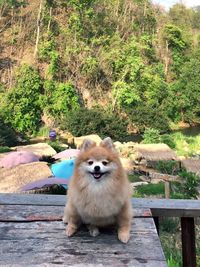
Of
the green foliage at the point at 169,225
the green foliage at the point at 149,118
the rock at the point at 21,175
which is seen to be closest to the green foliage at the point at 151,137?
the green foliage at the point at 149,118

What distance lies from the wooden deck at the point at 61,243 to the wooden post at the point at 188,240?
28 centimetres

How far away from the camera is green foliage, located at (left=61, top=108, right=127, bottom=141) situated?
77.4ft

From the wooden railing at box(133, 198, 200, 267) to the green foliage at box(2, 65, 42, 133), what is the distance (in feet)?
74.4

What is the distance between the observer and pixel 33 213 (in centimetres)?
211

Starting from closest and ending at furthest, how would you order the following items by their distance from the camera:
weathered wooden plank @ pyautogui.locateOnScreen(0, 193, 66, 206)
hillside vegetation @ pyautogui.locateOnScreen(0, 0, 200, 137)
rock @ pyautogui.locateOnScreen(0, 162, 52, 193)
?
weathered wooden plank @ pyautogui.locateOnScreen(0, 193, 66, 206) < rock @ pyautogui.locateOnScreen(0, 162, 52, 193) < hillside vegetation @ pyautogui.locateOnScreen(0, 0, 200, 137)

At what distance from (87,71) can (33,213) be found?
26323mm

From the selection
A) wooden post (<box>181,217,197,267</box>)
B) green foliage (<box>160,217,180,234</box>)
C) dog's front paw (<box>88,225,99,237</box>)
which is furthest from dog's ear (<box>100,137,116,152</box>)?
green foliage (<box>160,217,180,234</box>)

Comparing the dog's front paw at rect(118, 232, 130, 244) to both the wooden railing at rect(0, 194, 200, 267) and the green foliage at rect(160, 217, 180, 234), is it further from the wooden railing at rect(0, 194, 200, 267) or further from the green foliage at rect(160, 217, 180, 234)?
the green foliage at rect(160, 217, 180, 234)

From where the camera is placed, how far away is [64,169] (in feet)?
37.3

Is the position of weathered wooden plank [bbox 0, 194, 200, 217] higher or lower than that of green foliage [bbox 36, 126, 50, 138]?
higher

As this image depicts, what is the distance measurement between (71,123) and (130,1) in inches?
519

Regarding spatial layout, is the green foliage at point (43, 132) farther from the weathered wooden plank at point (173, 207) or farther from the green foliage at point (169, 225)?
the weathered wooden plank at point (173, 207)

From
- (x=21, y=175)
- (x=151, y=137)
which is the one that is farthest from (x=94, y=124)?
(x=21, y=175)

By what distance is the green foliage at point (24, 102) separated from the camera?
2458cm
